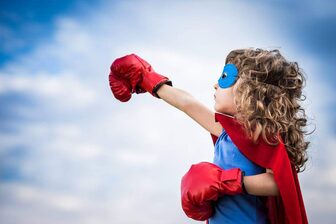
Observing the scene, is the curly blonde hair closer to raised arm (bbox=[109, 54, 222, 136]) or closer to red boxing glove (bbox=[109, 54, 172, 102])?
raised arm (bbox=[109, 54, 222, 136])

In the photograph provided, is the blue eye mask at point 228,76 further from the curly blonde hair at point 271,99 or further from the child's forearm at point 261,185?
the child's forearm at point 261,185

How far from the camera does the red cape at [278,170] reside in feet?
7.79

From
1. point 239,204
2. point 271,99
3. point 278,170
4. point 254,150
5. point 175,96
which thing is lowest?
point 239,204

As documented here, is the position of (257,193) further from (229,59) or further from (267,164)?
(229,59)

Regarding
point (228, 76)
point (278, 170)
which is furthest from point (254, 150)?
point (228, 76)

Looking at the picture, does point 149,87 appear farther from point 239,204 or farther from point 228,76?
point 239,204

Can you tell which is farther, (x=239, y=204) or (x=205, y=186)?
(x=239, y=204)

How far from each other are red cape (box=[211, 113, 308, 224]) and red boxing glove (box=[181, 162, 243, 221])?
160 millimetres

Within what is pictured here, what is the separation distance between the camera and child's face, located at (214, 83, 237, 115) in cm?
262

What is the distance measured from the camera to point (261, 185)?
239 centimetres

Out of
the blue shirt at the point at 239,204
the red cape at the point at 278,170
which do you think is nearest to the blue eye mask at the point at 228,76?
the red cape at the point at 278,170

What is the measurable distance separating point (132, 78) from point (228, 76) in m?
0.83

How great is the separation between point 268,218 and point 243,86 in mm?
799

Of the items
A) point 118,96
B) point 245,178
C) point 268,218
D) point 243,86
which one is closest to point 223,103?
point 243,86
